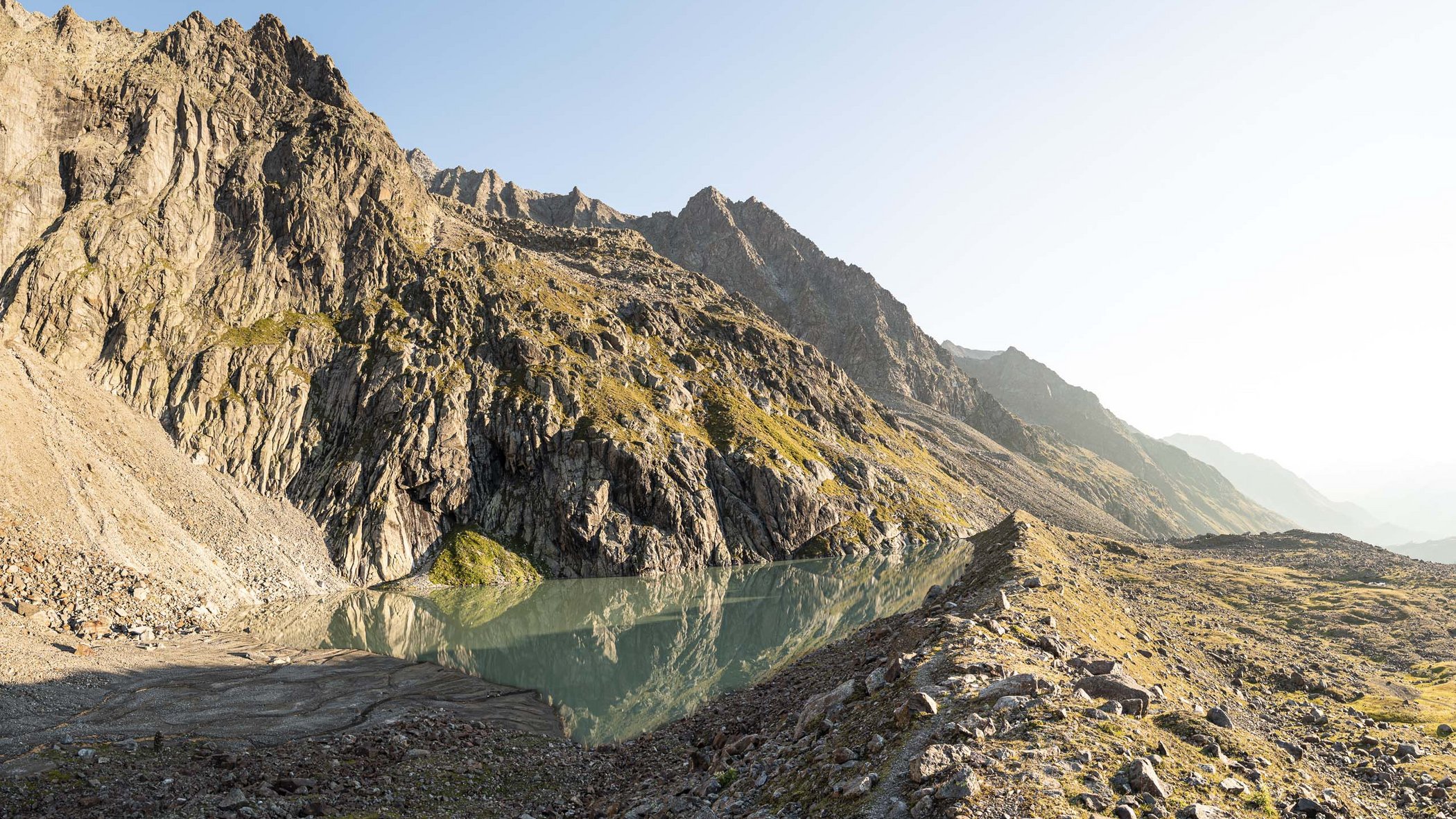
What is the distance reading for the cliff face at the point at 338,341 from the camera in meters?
97.8

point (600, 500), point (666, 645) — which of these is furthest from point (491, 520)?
point (666, 645)

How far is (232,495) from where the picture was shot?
91.3 meters

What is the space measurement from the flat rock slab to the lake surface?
9.63 ft

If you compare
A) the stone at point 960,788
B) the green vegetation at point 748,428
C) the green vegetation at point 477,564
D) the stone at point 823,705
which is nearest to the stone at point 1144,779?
the stone at point 960,788

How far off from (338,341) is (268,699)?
321 ft

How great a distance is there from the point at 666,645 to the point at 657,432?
7326 cm

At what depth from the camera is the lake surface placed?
4244 centimetres

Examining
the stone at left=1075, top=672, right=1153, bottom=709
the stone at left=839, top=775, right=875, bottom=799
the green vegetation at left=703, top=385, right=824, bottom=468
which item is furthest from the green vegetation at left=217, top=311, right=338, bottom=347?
the stone at left=1075, top=672, right=1153, bottom=709

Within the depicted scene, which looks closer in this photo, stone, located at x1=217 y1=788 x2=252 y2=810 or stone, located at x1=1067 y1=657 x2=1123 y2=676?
stone, located at x1=1067 y1=657 x2=1123 y2=676

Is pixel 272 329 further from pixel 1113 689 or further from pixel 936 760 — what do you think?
pixel 1113 689

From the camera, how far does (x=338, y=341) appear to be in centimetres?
11794

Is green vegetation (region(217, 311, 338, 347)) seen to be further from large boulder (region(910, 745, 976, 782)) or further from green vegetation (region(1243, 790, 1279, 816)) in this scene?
green vegetation (region(1243, 790, 1279, 816))

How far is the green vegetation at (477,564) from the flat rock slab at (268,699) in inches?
1919

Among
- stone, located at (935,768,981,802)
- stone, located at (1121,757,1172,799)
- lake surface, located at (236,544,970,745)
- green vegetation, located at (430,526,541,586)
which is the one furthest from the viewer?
green vegetation, located at (430,526,541,586)
